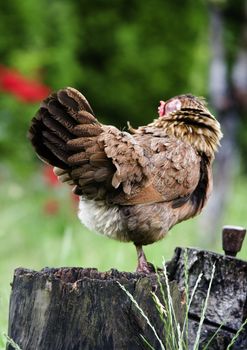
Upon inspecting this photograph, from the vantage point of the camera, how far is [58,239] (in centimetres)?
941

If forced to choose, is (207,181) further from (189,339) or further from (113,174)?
(189,339)

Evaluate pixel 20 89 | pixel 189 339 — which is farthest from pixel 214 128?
pixel 20 89

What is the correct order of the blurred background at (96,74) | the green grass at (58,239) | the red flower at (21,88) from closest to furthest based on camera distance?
the green grass at (58,239) → the blurred background at (96,74) → the red flower at (21,88)

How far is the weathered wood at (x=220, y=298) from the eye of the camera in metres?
3.80

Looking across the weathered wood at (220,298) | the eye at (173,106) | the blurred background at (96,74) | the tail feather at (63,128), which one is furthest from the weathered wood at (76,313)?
the blurred background at (96,74)

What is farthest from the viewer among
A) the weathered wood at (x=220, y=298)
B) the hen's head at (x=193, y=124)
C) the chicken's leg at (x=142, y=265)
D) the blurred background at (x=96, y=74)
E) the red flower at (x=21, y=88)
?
the red flower at (x=21, y=88)

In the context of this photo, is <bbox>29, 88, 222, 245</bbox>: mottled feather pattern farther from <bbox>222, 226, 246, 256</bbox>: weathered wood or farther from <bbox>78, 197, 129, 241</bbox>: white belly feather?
<bbox>222, 226, 246, 256</bbox>: weathered wood

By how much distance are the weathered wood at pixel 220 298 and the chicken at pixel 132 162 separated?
1.23 ft

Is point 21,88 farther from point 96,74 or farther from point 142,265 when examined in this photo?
point 142,265

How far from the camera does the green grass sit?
7.43m

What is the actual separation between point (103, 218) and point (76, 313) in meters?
1.14

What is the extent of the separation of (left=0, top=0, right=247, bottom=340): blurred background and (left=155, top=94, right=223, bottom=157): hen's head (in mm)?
4871

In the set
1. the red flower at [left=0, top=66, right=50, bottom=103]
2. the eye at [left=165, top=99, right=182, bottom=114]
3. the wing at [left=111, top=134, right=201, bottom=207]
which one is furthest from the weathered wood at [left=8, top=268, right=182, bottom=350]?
the red flower at [left=0, top=66, right=50, bottom=103]

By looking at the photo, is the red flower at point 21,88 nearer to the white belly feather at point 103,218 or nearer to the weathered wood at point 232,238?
the white belly feather at point 103,218
